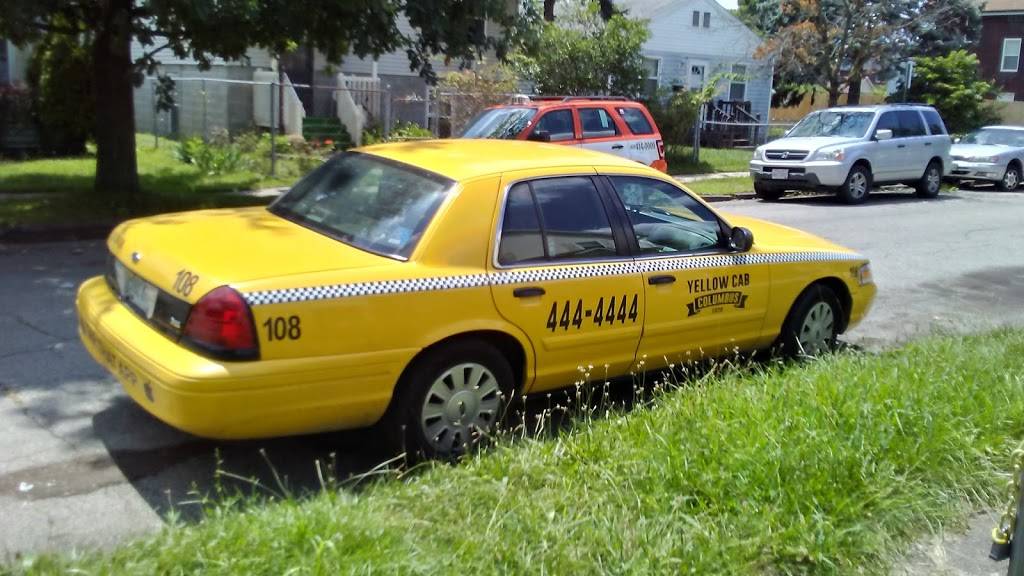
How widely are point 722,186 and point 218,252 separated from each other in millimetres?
15772

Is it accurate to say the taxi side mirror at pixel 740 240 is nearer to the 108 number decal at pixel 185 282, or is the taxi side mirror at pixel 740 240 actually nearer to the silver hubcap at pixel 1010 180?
the 108 number decal at pixel 185 282

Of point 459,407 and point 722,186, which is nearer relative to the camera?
point 459,407

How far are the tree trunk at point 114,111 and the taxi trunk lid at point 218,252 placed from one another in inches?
278

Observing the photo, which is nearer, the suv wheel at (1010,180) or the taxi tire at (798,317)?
the taxi tire at (798,317)

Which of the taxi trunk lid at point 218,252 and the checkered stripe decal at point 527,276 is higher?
the taxi trunk lid at point 218,252

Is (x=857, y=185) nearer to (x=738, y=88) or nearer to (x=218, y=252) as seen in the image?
(x=218, y=252)

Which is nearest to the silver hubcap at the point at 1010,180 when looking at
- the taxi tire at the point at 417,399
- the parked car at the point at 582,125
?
the parked car at the point at 582,125

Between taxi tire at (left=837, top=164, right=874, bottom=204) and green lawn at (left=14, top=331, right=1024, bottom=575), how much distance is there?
13.2m

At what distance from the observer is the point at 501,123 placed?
14391mm

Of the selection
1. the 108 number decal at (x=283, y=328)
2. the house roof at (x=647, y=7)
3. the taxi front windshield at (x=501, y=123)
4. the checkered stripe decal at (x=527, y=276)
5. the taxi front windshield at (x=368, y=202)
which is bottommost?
the 108 number decal at (x=283, y=328)

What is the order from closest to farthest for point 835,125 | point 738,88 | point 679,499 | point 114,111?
1. point 679,499
2. point 114,111
3. point 835,125
4. point 738,88

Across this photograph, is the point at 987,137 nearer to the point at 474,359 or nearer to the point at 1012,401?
the point at 1012,401

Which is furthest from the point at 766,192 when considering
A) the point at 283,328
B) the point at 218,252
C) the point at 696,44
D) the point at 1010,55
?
the point at 1010,55

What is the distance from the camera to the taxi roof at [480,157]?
209 inches
